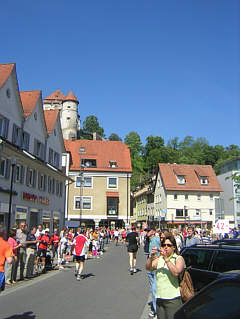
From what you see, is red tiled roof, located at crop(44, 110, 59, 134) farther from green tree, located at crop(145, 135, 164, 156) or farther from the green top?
green tree, located at crop(145, 135, 164, 156)

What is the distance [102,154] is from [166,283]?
183 feet

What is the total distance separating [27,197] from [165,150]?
62.5 meters

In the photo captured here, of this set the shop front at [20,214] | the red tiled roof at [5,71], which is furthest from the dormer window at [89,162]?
the red tiled roof at [5,71]

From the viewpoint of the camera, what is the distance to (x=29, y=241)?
44.5 feet

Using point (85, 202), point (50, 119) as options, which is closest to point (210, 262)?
point (50, 119)

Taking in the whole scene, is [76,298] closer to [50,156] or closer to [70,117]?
[50,156]

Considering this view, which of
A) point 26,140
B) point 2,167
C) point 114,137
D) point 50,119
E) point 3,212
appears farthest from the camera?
point 114,137

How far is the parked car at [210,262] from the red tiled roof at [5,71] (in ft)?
72.7

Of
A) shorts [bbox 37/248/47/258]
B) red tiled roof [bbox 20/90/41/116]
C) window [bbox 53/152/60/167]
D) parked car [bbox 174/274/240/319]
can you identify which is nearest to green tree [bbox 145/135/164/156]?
window [bbox 53/152/60/167]

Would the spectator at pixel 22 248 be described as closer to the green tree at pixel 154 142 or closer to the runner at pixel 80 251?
the runner at pixel 80 251

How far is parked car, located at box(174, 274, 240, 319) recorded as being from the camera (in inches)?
128

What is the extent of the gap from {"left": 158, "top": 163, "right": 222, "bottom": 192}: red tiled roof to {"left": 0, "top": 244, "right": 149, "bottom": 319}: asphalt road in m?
47.7

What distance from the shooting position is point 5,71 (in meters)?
28.0

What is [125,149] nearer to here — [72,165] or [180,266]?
[72,165]
